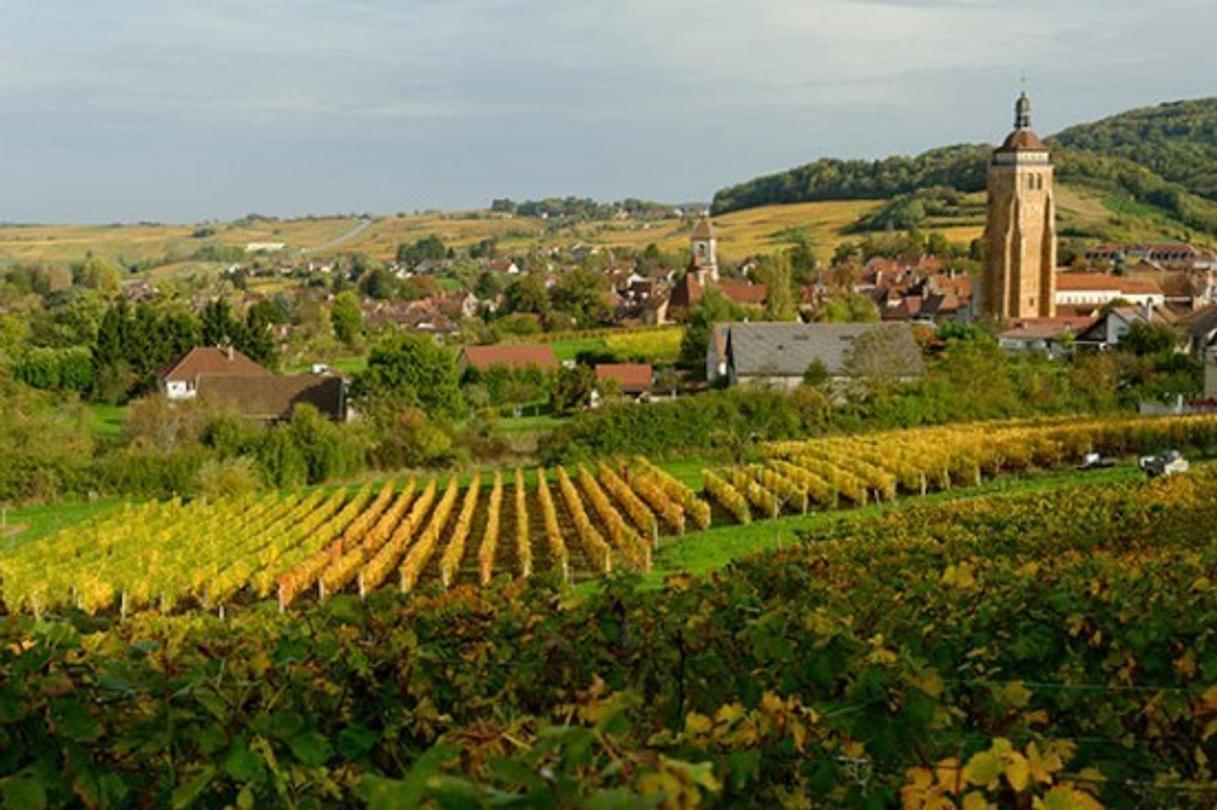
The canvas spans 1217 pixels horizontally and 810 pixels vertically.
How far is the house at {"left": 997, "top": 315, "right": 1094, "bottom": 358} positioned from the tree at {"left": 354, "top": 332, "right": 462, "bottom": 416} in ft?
97.7

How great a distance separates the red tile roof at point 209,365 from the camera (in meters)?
54.3

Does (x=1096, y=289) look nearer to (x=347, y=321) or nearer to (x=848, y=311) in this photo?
(x=848, y=311)

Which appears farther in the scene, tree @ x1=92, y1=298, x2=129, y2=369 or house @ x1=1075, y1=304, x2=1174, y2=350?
house @ x1=1075, y1=304, x2=1174, y2=350

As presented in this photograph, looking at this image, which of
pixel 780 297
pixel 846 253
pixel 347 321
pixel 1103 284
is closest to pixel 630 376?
pixel 780 297

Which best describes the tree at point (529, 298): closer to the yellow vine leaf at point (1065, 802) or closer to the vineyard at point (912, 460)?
the vineyard at point (912, 460)

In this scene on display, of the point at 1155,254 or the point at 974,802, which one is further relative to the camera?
the point at 1155,254

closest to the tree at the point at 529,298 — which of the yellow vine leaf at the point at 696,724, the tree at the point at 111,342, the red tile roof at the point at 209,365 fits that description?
the red tile roof at the point at 209,365

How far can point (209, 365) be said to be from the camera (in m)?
55.2

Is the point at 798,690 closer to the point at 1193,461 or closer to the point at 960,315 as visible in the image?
the point at 1193,461

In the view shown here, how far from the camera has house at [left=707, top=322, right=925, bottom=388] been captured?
4700cm

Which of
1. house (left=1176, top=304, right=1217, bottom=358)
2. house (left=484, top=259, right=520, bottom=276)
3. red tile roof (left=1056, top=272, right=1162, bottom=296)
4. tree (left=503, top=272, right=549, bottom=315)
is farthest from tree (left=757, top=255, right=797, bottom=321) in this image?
house (left=484, top=259, right=520, bottom=276)

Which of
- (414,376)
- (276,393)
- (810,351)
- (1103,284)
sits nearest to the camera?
(414,376)

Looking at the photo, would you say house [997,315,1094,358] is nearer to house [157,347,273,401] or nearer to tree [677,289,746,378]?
tree [677,289,746,378]

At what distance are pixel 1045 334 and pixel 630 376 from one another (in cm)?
2399
